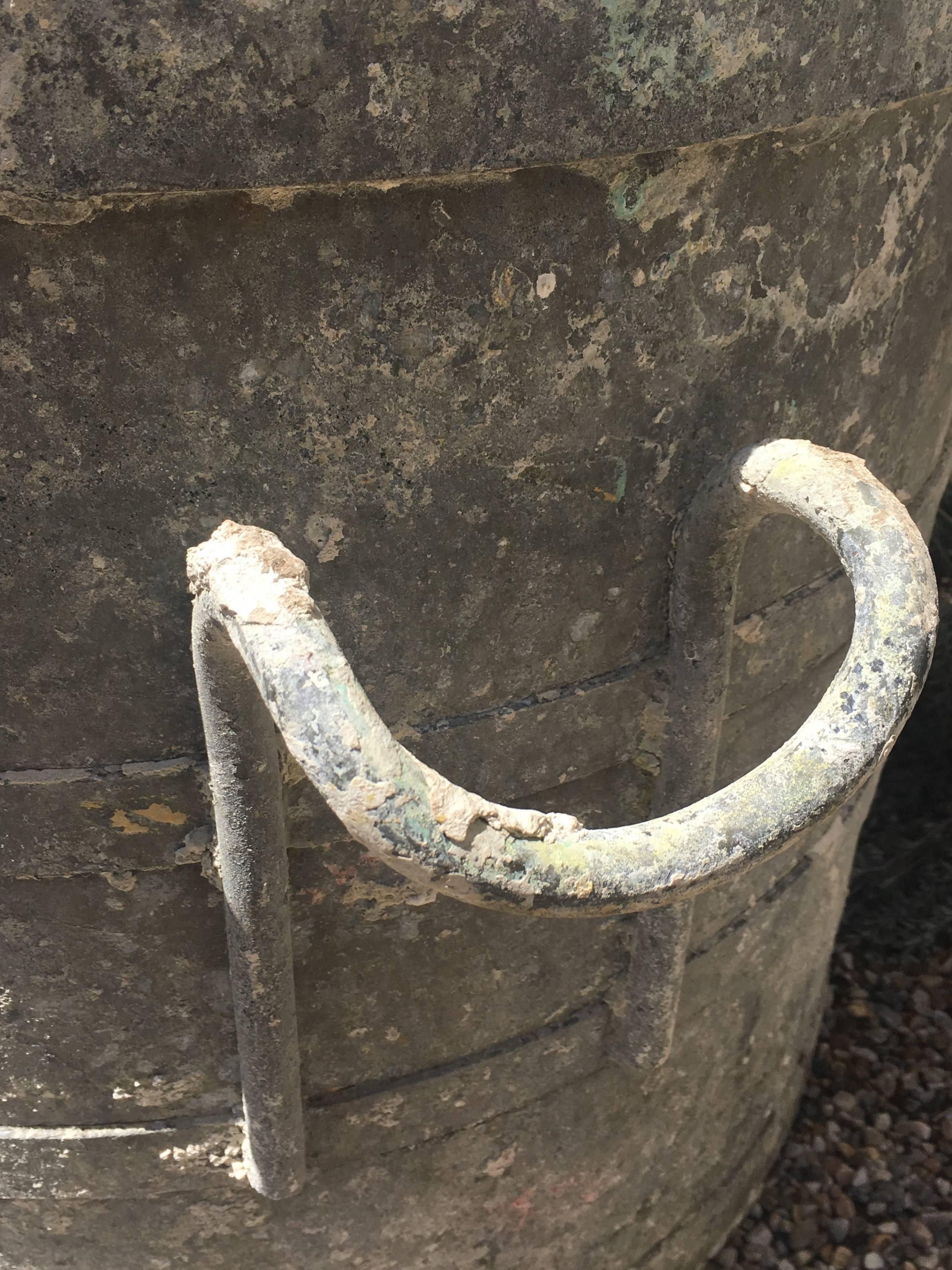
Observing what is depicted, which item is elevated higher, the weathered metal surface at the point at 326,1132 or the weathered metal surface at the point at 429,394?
the weathered metal surface at the point at 429,394

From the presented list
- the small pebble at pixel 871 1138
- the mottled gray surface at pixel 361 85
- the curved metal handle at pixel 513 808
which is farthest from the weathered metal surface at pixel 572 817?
the small pebble at pixel 871 1138

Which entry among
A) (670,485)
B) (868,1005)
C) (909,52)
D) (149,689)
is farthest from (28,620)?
(868,1005)

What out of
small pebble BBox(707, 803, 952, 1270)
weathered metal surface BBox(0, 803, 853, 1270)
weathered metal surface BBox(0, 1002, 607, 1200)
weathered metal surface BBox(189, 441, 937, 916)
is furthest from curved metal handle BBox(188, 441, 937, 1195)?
small pebble BBox(707, 803, 952, 1270)

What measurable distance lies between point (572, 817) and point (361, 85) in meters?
0.65

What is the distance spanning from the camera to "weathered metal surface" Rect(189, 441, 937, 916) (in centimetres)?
94

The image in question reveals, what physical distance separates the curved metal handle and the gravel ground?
5.25ft

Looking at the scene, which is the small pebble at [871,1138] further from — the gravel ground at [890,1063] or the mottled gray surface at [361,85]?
the mottled gray surface at [361,85]

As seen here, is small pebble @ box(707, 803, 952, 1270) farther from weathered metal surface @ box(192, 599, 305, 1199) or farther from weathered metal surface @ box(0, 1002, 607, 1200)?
weathered metal surface @ box(192, 599, 305, 1199)

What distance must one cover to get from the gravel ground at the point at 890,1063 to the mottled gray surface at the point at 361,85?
7.23 ft

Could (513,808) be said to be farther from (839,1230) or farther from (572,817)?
(839,1230)

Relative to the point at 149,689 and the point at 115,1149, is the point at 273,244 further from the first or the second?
the point at 115,1149

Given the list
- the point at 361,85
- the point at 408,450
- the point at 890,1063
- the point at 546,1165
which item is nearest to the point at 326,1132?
the point at 546,1165

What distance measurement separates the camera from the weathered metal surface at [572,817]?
3.09 ft

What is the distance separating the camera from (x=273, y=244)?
3.24 ft
